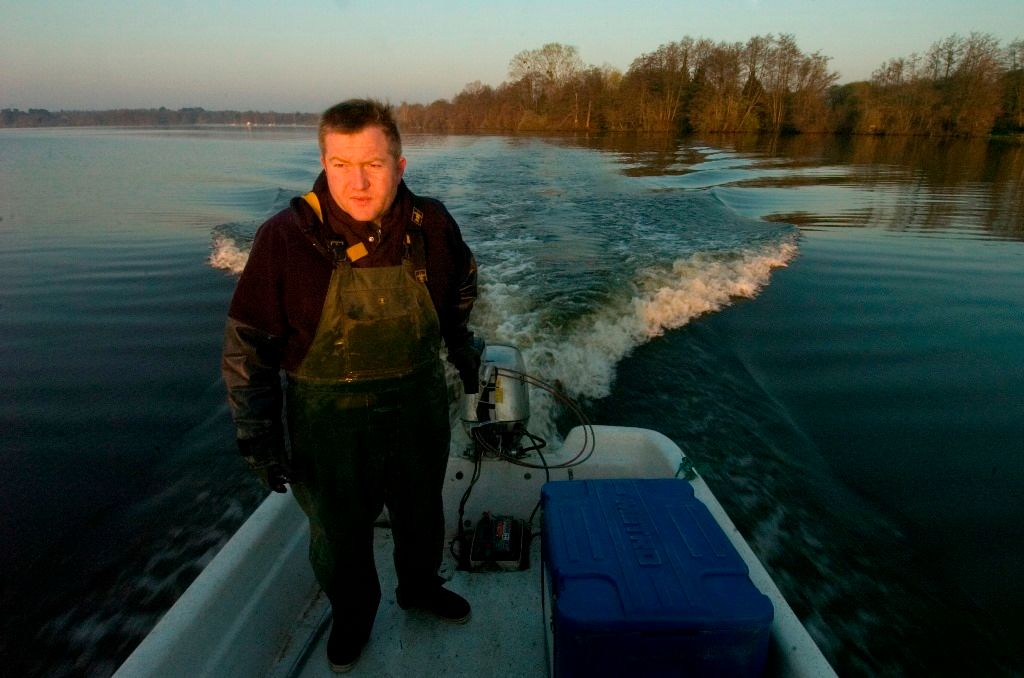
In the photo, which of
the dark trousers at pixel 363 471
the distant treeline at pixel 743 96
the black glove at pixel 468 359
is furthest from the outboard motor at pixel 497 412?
the distant treeline at pixel 743 96

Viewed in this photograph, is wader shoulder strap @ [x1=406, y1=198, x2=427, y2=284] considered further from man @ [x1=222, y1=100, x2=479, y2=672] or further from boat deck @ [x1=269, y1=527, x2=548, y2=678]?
boat deck @ [x1=269, y1=527, x2=548, y2=678]

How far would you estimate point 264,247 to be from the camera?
5.79 ft

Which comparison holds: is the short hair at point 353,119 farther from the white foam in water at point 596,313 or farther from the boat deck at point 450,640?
the white foam in water at point 596,313

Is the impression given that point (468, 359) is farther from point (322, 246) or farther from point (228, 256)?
point (228, 256)

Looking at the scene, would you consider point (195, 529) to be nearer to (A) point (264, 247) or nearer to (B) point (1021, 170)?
(A) point (264, 247)

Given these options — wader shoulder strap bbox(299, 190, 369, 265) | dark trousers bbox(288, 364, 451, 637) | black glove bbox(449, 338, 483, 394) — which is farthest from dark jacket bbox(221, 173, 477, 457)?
black glove bbox(449, 338, 483, 394)

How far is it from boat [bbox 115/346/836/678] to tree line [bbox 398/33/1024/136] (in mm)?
55839

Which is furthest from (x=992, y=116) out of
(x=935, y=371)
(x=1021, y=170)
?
(x=935, y=371)

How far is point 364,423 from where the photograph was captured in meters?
1.95

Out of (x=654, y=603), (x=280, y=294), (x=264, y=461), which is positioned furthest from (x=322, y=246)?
(x=654, y=603)

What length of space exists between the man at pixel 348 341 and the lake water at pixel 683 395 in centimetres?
232

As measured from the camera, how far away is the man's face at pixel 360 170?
1.76 meters

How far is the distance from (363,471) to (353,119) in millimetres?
1247

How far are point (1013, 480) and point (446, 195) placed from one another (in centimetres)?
1342
